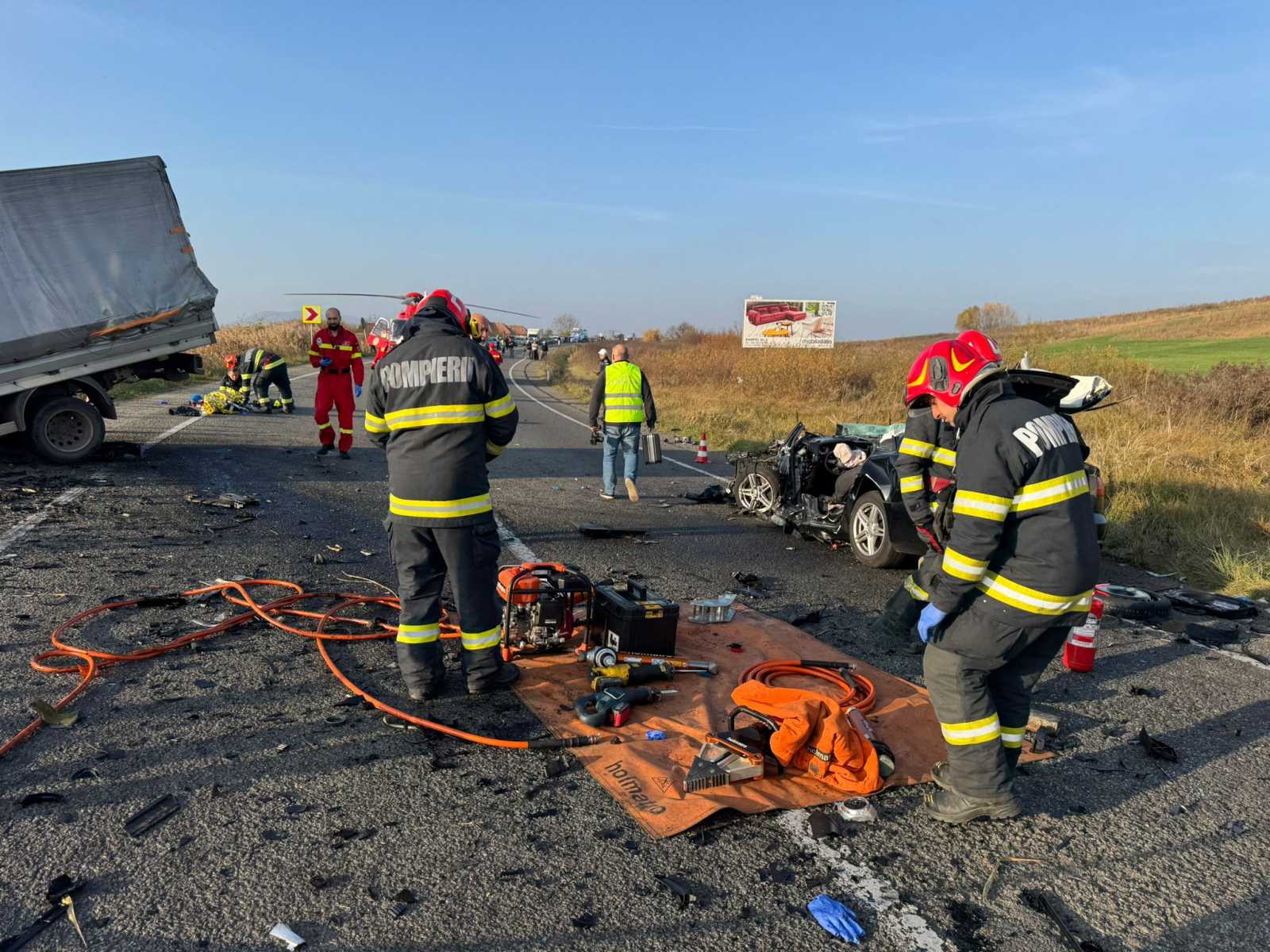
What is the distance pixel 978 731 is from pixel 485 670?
242cm

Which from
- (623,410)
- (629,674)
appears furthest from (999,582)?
(623,410)

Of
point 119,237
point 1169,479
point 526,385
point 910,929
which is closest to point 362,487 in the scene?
point 119,237

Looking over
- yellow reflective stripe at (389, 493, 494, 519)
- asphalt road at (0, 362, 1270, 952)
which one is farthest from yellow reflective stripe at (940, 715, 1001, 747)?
yellow reflective stripe at (389, 493, 494, 519)

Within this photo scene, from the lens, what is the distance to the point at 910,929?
263cm

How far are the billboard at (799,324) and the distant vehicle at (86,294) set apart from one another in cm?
2756

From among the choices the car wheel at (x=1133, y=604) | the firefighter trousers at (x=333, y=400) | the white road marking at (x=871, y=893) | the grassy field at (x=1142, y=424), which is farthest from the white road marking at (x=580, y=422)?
the white road marking at (x=871, y=893)

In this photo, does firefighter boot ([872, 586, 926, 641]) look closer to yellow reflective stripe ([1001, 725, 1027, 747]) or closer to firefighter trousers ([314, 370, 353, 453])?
yellow reflective stripe ([1001, 725, 1027, 747])

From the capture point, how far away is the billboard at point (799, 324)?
116 feet

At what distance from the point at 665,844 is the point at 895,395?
22.0 metres

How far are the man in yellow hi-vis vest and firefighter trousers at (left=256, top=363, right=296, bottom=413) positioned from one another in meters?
10.1

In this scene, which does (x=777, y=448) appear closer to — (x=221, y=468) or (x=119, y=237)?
(x=221, y=468)

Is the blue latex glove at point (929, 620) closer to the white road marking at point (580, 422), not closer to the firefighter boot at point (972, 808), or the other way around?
the firefighter boot at point (972, 808)

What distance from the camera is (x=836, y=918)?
2652 mm

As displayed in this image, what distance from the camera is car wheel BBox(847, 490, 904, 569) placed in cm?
691
